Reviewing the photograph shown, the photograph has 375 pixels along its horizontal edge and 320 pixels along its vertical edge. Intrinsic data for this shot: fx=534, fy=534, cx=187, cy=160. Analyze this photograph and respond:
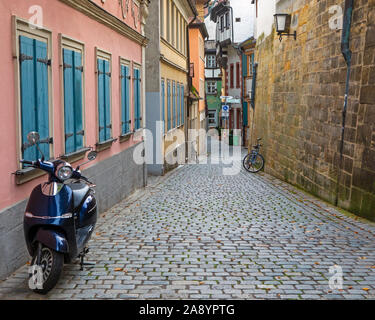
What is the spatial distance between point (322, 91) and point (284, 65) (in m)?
4.60

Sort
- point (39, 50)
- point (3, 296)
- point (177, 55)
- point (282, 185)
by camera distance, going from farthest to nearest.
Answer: point (177, 55) → point (282, 185) → point (39, 50) → point (3, 296)

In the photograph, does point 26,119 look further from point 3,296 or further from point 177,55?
point 177,55

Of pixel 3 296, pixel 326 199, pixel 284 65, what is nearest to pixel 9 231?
pixel 3 296

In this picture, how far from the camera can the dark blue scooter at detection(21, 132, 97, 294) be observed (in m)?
4.98

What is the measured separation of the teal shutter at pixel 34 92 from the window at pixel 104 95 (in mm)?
2989

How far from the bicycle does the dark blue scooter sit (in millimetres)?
15017

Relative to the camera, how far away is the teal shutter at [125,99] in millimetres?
12023

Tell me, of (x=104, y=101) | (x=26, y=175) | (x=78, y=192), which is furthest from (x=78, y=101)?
(x=78, y=192)

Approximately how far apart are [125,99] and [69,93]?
4.31 meters

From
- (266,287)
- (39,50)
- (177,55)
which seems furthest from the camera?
(177,55)

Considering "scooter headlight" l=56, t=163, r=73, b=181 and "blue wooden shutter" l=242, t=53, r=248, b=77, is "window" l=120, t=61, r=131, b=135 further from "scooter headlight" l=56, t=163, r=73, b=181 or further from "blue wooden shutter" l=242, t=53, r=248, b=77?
"blue wooden shutter" l=242, t=53, r=248, b=77

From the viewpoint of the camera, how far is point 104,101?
10.3m

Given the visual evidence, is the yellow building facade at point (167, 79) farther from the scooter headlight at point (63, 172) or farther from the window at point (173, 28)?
the scooter headlight at point (63, 172)

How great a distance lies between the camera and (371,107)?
29.3 feet
